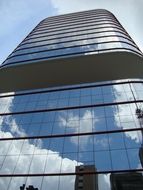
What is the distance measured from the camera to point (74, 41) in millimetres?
29844

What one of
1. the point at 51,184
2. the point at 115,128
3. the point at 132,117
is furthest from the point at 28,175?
the point at 132,117

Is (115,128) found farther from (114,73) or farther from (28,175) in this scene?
(114,73)

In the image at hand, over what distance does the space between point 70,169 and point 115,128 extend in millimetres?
4524

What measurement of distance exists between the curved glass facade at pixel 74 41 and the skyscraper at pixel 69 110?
0.13 metres

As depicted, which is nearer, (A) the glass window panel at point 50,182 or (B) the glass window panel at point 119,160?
(A) the glass window panel at point 50,182

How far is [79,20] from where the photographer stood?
3950 cm

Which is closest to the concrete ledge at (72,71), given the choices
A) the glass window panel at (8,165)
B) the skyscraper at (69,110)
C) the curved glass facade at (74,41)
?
the skyscraper at (69,110)

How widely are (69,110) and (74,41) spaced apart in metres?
11.8

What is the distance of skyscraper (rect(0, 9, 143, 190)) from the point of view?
15375 millimetres

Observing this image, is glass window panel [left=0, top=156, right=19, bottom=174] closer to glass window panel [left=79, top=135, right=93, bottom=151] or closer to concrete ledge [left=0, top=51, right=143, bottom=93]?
glass window panel [left=79, top=135, right=93, bottom=151]

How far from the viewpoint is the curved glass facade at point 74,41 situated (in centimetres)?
2623

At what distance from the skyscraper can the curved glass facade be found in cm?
13

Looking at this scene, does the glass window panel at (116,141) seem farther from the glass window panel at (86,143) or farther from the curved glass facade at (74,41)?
the curved glass facade at (74,41)

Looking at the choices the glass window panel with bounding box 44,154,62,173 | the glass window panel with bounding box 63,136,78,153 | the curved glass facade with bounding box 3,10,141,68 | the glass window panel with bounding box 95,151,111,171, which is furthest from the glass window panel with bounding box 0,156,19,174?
the curved glass facade with bounding box 3,10,141,68
